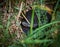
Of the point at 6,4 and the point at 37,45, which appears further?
the point at 6,4

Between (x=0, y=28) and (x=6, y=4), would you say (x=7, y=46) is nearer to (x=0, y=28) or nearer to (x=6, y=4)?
(x=0, y=28)

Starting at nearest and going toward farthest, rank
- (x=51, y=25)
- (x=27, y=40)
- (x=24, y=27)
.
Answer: (x=27, y=40)
(x=51, y=25)
(x=24, y=27)

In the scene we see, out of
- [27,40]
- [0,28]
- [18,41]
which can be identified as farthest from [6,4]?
[27,40]

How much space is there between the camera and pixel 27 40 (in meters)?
1.60

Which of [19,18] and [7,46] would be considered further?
[19,18]

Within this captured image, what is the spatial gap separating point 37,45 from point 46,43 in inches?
2.8

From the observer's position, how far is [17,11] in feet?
6.37

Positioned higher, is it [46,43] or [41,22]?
[41,22]

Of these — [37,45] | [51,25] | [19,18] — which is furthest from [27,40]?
[19,18]

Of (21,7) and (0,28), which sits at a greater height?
(21,7)

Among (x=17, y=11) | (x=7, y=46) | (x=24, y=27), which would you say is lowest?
(x=7, y=46)

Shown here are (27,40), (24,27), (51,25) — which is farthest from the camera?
(24,27)

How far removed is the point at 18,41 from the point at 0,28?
0.19 m

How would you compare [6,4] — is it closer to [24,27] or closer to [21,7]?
[21,7]
